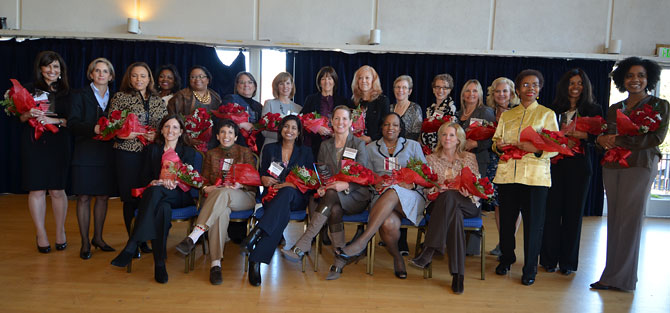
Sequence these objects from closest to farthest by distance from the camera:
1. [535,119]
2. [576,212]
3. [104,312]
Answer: [104,312] → [535,119] → [576,212]

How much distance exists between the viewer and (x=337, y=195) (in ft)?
12.2

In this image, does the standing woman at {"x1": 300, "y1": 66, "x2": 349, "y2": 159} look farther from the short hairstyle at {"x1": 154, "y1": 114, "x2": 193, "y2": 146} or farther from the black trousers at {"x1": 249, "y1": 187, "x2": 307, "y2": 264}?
the short hairstyle at {"x1": 154, "y1": 114, "x2": 193, "y2": 146}

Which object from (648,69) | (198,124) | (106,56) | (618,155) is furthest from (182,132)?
(106,56)

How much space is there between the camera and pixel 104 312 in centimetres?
282

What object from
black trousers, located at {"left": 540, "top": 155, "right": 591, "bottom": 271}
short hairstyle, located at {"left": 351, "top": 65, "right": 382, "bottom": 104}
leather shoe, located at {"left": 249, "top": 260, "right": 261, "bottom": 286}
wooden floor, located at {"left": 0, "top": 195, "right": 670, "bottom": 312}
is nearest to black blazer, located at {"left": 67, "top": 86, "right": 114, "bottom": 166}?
wooden floor, located at {"left": 0, "top": 195, "right": 670, "bottom": 312}

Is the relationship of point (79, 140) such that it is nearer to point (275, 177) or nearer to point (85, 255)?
point (85, 255)

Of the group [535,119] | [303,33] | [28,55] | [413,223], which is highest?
[303,33]

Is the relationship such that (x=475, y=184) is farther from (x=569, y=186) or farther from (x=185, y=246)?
(x=185, y=246)

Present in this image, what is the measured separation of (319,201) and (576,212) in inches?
82.6

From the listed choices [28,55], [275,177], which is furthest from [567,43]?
[28,55]

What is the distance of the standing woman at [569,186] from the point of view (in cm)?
367

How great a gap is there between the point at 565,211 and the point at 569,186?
0.22m

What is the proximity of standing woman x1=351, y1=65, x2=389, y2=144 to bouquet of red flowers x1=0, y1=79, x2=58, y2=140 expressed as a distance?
276 cm

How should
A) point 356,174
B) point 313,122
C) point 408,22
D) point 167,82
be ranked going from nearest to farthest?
point 356,174
point 313,122
point 167,82
point 408,22
